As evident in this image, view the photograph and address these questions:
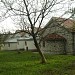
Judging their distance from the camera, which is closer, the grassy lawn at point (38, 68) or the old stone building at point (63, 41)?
the grassy lawn at point (38, 68)

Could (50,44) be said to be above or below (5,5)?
below

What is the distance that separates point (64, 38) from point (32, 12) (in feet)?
64.2

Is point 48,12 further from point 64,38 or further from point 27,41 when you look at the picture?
point 27,41

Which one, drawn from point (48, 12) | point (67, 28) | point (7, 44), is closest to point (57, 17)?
point (48, 12)

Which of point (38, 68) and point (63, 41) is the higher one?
point (63, 41)

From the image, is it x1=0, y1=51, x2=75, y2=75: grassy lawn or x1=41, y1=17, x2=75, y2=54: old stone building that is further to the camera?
x1=41, y1=17, x2=75, y2=54: old stone building

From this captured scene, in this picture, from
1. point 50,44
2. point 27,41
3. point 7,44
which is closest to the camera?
point 50,44

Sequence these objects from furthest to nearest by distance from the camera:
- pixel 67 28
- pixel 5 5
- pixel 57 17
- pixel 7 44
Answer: pixel 7 44 → pixel 67 28 → pixel 57 17 → pixel 5 5

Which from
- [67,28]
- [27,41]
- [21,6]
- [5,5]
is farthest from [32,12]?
[27,41]

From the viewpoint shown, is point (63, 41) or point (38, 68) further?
point (63, 41)

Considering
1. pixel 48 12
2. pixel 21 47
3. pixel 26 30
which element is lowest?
pixel 21 47

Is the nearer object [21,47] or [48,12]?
[48,12]

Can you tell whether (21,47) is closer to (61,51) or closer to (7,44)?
(7,44)

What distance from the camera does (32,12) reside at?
2342 centimetres
